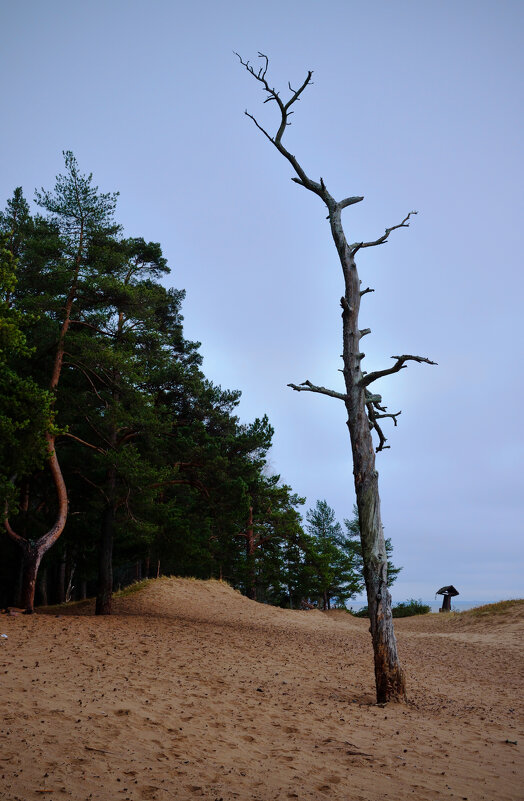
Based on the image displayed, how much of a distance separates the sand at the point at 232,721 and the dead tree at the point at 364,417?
2.98 ft

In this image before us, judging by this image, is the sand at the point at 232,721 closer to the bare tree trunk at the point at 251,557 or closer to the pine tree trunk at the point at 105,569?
the pine tree trunk at the point at 105,569

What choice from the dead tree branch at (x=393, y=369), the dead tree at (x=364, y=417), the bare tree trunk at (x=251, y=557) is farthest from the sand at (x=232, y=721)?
the bare tree trunk at (x=251, y=557)

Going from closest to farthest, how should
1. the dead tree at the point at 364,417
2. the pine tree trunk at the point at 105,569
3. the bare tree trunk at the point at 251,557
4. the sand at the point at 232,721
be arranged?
1. the sand at the point at 232,721
2. the dead tree at the point at 364,417
3. the pine tree trunk at the point at 105,569
4. the bare tree trunk at the point at 251,557

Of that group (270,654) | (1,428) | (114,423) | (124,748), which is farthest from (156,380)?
(124,748)

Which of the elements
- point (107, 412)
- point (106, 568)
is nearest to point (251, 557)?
point (106, 568)

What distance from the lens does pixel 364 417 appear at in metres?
9.96

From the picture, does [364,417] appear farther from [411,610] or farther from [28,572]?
[411,610]

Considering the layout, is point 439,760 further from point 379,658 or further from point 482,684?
point 482,684

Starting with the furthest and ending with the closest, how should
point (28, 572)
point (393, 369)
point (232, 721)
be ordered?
point (28, 572) < point (393, 369) < point (232, 721)

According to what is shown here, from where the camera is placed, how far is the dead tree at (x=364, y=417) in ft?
29.2

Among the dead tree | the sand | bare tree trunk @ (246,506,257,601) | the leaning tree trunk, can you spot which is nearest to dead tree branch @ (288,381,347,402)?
the dead tree

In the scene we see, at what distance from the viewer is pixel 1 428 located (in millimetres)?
12773

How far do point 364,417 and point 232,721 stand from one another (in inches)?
216

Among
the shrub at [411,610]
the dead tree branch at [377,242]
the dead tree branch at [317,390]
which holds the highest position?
the dead tree branch at [377,242]
